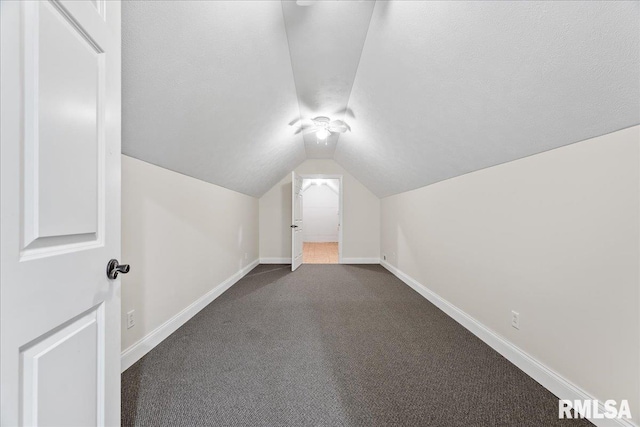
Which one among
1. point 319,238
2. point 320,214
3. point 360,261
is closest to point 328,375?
point 360,261

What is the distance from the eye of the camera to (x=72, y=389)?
29.5 inches

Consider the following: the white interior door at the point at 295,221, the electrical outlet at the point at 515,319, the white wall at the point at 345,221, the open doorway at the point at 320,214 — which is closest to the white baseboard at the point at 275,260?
the white wall at the point at 345,221

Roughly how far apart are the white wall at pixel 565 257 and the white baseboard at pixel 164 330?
275 cm

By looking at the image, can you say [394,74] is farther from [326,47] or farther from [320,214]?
[320,214]

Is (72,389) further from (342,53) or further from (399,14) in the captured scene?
(342,53)

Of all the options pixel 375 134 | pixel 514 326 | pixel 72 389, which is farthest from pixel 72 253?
pixel 375 134

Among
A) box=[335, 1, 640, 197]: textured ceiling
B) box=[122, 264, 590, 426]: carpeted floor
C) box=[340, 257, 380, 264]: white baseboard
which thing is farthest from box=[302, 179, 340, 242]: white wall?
box=[335, 1, 640, 197]: textured ceiling

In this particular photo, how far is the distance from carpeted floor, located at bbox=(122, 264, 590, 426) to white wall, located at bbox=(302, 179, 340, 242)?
736 centimetres

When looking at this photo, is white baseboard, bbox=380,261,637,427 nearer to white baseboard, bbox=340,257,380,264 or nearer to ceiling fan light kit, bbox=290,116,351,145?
ceiling fan light kit, bbox=290,116,351,145

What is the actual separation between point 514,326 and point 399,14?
2.30m

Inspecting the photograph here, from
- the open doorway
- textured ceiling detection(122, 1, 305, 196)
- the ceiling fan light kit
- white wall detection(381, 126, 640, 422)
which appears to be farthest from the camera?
the open doorway

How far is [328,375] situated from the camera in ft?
5.71

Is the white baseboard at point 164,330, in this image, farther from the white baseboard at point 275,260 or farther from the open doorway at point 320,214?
the open doorway at point 320,214

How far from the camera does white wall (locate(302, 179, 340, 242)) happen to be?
10.2 m
